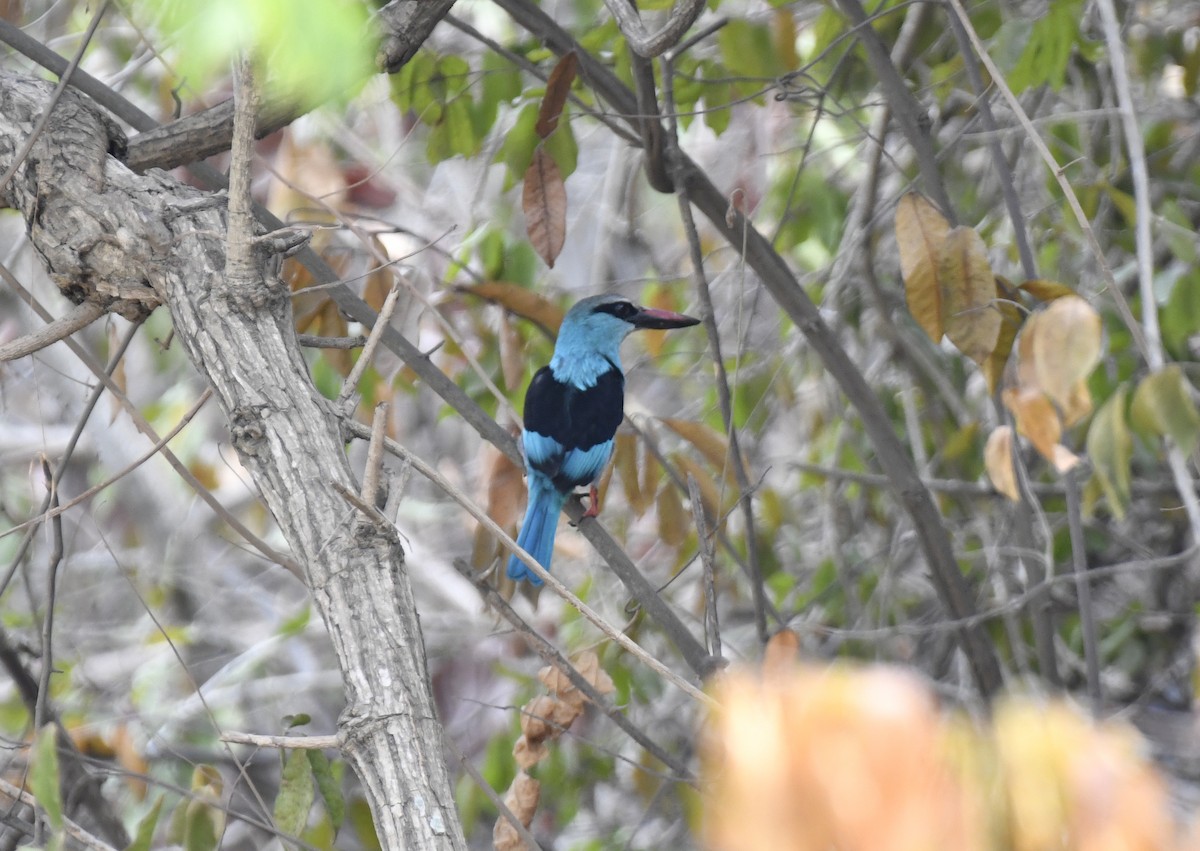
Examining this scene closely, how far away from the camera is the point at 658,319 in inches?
132

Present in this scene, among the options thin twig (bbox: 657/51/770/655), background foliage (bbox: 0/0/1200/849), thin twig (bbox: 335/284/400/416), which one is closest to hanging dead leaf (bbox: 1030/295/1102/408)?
background foliage (bbox: 0/0/1200/849)

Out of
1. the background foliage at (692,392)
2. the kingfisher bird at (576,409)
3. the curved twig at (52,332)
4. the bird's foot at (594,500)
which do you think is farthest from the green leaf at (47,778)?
the bird's foot at (594,500)

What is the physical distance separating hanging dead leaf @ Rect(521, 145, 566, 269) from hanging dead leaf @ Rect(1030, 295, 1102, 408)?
42.8 inches

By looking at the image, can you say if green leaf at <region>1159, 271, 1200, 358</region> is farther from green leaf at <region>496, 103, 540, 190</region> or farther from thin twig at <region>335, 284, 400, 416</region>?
thin twig at <region>335, 284, 400, 416</region>

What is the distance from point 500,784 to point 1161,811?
288 cm

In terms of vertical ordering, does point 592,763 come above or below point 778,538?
below

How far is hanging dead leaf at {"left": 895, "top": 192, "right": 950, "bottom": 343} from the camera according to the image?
76.8 inches

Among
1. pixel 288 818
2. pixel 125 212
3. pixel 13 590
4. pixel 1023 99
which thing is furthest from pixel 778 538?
pixel 13 590

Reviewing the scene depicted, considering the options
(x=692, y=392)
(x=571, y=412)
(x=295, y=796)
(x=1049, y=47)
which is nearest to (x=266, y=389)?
(x=295, y=796)

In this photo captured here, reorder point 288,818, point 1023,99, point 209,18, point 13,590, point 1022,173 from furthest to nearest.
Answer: point 13,590, point 1022,173, point 1023,99, point 288,818, point 209,18

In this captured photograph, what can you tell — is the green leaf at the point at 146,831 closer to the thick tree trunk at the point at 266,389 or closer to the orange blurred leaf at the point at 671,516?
the thick tree trunk at the point at 266,389

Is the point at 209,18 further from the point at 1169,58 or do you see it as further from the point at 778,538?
the point at 778,538

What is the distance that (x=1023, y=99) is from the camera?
10.2ft

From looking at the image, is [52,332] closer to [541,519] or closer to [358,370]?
[358,370]
